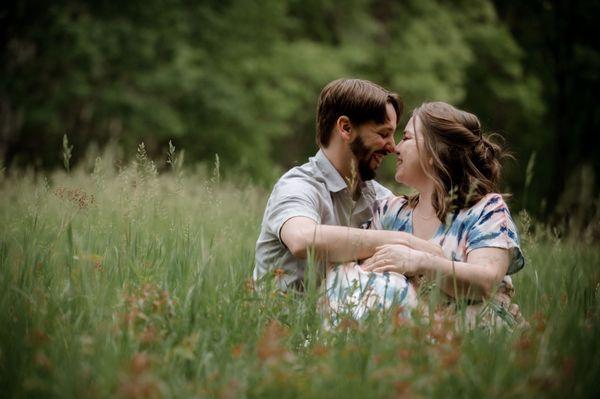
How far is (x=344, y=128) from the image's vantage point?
3492mm

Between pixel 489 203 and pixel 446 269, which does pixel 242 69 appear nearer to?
pixel 489 203

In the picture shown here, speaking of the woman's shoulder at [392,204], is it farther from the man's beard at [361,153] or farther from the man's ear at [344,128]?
the man's ear at [344,128]

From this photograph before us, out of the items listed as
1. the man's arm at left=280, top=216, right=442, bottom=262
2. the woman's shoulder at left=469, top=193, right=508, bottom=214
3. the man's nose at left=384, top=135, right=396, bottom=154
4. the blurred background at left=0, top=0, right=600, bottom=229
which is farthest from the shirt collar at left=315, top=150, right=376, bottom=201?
the blurred background at left=0, top=0, right=600, bottom=229

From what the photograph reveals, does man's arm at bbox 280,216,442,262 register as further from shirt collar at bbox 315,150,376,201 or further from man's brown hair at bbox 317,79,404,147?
A: man's brown hair at bbox 317,79,404,147

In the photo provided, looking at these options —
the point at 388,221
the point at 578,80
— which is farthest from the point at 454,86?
the point at 388,221

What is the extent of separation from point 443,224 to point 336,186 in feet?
2.00

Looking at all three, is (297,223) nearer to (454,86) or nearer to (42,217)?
(42,217)

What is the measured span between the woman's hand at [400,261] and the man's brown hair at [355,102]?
33.9 inches

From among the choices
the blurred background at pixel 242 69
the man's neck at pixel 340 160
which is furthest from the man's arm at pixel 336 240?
the blurred background at pixel 242 69

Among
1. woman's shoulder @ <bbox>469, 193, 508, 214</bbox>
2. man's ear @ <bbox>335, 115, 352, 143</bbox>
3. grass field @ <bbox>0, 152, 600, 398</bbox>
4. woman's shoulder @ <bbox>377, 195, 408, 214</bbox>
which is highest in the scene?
man's ear @ <bbox>335, 115, 352, 143</bbox>

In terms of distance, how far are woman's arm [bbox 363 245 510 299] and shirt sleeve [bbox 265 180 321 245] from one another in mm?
404

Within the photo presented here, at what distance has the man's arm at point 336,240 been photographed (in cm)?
294

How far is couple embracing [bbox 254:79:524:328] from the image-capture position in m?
2.90

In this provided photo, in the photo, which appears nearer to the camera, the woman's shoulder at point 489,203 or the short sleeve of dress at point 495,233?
the short sleeve of dress at point 495,233
